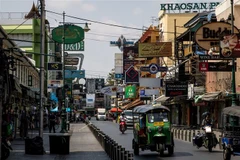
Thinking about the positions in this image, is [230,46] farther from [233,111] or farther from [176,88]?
[176,88]

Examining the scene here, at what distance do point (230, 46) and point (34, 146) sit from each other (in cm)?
1260

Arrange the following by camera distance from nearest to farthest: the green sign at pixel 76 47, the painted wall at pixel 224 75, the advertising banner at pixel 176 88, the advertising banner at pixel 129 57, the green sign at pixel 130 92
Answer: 1. the painted wall at pixel 224 75
2. the green sign at pixel 76 47
3. the advertising banner at pixel 176 88
4. the green sign at pixel 130 92
5. the advertising banner at pixel 129 57

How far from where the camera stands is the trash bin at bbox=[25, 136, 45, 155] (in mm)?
23375

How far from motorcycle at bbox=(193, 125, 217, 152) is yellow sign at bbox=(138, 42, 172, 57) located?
27039mm

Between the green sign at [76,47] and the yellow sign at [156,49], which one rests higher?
the yellow sign at [156,49]

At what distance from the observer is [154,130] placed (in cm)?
2403

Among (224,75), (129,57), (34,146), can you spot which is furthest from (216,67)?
(129,57)

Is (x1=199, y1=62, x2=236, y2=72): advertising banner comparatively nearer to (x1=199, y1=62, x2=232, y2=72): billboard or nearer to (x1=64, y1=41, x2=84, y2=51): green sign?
(x1=199, y1=62, x2=232, y2=72): billboard

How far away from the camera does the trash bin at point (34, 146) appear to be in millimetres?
23375

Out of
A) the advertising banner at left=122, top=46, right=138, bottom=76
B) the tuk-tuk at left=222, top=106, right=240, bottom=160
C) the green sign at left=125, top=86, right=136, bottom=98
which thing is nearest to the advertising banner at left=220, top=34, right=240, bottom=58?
the tuk-tuk at left=222, top=106, right=240, bottom=160

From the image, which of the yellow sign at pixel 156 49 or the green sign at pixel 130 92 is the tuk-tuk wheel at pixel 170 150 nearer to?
the yellow sign at pixel 156 49

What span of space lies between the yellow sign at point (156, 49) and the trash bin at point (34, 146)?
31806 mm

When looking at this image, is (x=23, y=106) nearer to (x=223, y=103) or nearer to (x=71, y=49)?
(x=71, y=49)

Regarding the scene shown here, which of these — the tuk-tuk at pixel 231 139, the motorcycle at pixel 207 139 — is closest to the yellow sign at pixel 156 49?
the motorcycle at pixel 207 139
